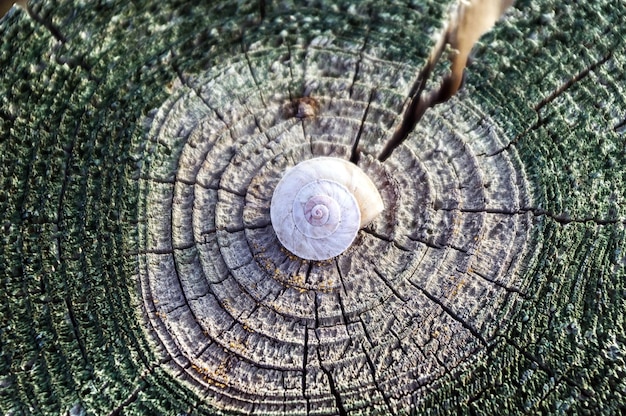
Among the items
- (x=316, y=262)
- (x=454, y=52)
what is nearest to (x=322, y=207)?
(x=316, y=262)

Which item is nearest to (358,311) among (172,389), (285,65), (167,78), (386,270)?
(386,270)

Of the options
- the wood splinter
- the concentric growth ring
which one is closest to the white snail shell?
the concentric growth ring

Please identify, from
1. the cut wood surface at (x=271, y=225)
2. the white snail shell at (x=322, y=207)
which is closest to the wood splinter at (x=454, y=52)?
the cut wood surface at (x=271, y=225)

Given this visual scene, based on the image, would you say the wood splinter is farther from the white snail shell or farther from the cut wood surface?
the white snail shell

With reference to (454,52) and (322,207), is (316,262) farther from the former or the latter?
(454,52)

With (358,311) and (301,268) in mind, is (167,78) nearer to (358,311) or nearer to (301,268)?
(301,268)

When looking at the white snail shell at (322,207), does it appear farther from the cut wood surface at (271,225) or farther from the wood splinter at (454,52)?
the wood splinter at (454,52)
